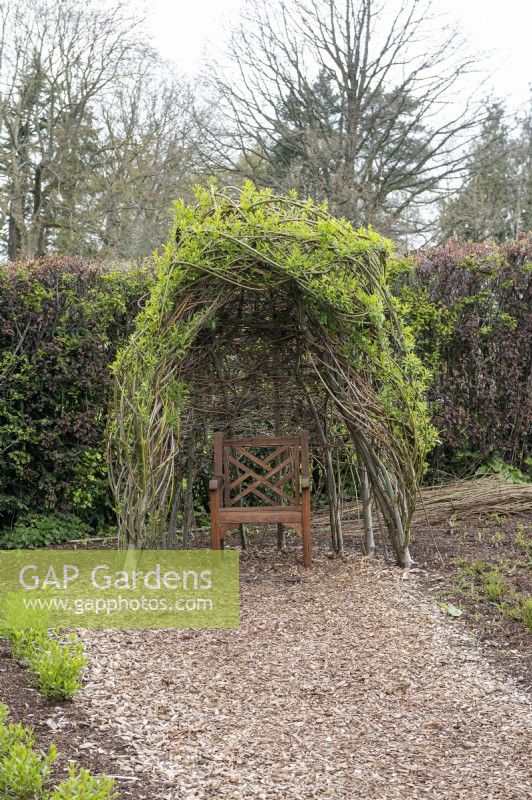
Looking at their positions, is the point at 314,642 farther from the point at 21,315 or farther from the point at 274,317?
the point at 21,315

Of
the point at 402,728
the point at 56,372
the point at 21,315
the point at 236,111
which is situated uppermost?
the point at 236,111

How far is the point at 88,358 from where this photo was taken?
7.21 meters

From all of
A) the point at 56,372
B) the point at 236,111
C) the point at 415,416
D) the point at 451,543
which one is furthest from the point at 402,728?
the point at 236,111

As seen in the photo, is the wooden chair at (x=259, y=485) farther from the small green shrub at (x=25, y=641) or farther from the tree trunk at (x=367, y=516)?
the small green shrub at (x=25, y=641)

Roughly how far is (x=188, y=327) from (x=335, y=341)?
96 centimetres

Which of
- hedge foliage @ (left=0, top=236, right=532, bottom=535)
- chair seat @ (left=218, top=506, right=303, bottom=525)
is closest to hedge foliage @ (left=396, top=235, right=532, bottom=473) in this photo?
hedge foliage @ (left=0, top=236, right=532, bottom=535)

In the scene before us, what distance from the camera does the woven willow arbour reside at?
17.2ft

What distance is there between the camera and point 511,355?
327 inches

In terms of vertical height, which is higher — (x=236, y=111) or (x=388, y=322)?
(x=236, y=111)

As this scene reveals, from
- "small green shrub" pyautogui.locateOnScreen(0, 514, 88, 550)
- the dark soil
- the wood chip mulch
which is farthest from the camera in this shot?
"small green shrub" pyautogui.locateOnScreen(0, 514, 88, 550)

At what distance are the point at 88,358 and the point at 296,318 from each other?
221 centimetres

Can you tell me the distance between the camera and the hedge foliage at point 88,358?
7043 mm

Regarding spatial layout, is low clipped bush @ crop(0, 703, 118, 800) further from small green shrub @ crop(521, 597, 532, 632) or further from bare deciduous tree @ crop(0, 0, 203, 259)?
bare deciduous tree @ crop(0, 0, 203, 259)

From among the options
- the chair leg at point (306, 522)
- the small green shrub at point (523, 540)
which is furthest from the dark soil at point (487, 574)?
the chair leg at point (306, 522)
